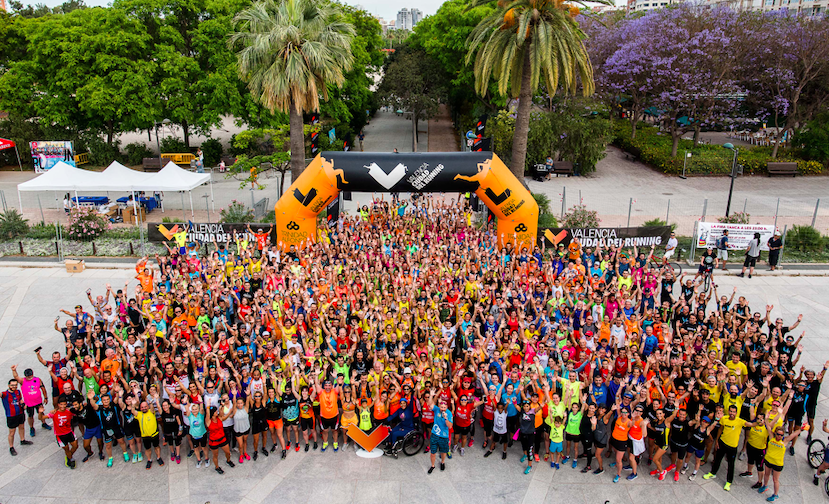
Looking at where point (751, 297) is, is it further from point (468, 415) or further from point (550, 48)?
point (468, 415)

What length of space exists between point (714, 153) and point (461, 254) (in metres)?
27.9

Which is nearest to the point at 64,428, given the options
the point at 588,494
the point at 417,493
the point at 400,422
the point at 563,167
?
the point at 400,422

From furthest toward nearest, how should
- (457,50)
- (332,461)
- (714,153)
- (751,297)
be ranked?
(457,50), (714,153), (751,297), (332,461)

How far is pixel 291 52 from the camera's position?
20094mm

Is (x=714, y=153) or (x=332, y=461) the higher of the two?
(x=714, y=153)

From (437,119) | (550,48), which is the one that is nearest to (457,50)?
(437,119)

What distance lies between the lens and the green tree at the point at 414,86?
41.1m

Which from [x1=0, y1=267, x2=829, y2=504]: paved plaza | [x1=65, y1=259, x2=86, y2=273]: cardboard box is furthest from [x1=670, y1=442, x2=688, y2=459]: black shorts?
[x1=65, y1=259, x2=86, y2=273]: cardboard box

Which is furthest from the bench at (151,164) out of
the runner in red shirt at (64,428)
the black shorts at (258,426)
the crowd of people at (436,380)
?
the black shorts at (258,426)

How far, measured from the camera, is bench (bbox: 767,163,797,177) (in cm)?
3381

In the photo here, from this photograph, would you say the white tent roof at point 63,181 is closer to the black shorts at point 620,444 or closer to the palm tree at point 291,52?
the palm tree at point 291,52

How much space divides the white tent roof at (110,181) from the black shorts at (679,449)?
67.6 ft

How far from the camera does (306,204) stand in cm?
1728

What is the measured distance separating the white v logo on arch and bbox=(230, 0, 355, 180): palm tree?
227 inches
